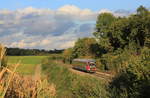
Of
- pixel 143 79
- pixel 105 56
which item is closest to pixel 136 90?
pixel 143 79

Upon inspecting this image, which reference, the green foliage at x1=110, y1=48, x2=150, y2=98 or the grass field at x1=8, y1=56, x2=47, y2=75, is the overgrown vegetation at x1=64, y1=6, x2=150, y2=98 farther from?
the grass field at x1=8, y1=56, x2=47, y2=75

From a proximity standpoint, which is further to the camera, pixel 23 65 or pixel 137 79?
pixel 23 65

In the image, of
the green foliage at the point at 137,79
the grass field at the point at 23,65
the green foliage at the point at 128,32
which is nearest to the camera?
the grass field at the point at 23,65

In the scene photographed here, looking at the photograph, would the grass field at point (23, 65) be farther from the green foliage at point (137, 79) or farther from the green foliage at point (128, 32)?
the green foliage at point (128, 32)

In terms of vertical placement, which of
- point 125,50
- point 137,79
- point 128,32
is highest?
point 128,32

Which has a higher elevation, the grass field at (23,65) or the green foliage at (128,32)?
the green foliage at (128,32)

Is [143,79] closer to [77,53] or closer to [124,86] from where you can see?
[124,86]

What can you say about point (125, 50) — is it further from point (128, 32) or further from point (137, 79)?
point (137, 79)

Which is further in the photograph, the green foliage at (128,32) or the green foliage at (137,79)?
the green foliage at (128,32)

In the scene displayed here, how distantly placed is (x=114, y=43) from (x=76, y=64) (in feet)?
29.5

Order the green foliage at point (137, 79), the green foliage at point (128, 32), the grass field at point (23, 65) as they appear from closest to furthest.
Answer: the grass field at point (23, 65)
the green foliage at point (137, 79)
the green foliage at point (128, 32)

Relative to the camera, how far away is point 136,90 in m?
14.4

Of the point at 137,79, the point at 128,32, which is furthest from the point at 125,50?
the point at 137,79

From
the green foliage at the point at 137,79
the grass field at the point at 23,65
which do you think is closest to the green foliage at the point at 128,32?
the grass field at the point at 23,65
